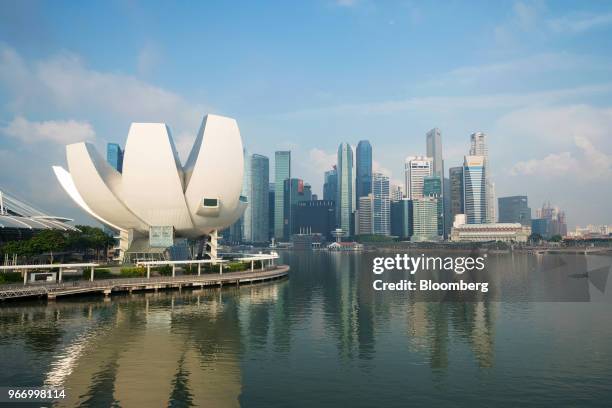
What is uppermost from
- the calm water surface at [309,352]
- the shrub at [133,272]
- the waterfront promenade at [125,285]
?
the shrub at [133,272]

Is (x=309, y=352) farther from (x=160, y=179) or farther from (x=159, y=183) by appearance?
(x=159, y=183)

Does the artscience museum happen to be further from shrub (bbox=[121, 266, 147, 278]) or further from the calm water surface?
the calm water surface

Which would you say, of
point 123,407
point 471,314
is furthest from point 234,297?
point 123,407

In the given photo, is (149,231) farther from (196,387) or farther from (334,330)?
(196,387)

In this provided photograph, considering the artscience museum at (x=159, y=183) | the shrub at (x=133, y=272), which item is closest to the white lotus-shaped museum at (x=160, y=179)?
the artscience museum at (x=159, y=183)

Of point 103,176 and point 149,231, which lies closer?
point 103,176

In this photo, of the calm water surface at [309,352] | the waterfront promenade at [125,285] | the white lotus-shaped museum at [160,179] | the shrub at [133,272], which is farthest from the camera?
the white lotus-shaped museum at [160,179]

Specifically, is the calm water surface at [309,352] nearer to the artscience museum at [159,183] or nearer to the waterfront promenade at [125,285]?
the waterfront promenade at [125,285]
